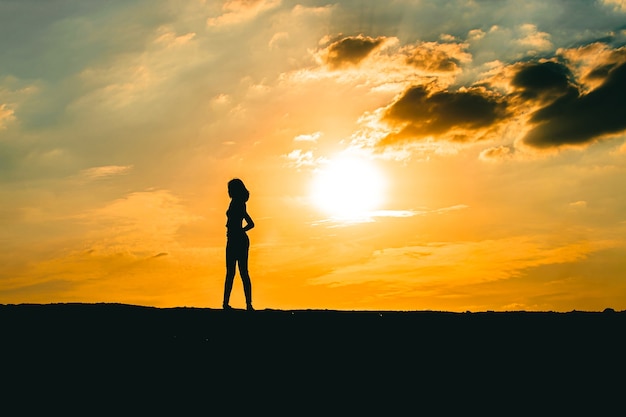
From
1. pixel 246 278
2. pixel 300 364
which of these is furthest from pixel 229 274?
pixel 300 364

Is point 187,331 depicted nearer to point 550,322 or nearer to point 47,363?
point 47,363

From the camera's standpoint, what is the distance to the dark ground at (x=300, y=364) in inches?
324

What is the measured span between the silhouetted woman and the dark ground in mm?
1427

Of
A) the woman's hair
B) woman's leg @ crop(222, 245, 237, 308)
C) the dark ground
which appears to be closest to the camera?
the dark ground

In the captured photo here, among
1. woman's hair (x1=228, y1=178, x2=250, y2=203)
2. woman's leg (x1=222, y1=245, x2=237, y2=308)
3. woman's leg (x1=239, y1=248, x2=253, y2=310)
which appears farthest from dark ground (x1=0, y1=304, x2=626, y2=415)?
woman's hair (x1=228, y1=178, x2=250, y2=203)

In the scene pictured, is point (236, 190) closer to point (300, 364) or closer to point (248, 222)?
point (248, 222)

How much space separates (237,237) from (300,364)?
4.73 m

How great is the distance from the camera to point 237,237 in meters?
13.6

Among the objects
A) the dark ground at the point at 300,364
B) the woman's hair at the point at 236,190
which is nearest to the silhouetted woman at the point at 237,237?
the woman's hair at the point at 236,190

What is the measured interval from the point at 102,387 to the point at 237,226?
18.8ft

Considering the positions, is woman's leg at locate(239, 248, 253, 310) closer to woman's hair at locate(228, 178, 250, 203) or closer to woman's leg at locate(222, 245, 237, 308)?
woman's leg at locate(222, 245, 237, 308)

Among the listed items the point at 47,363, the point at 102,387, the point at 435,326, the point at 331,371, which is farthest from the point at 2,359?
the point at 435,326

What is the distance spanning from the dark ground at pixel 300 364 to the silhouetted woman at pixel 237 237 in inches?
56.2

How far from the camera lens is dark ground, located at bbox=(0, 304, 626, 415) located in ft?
27.0
